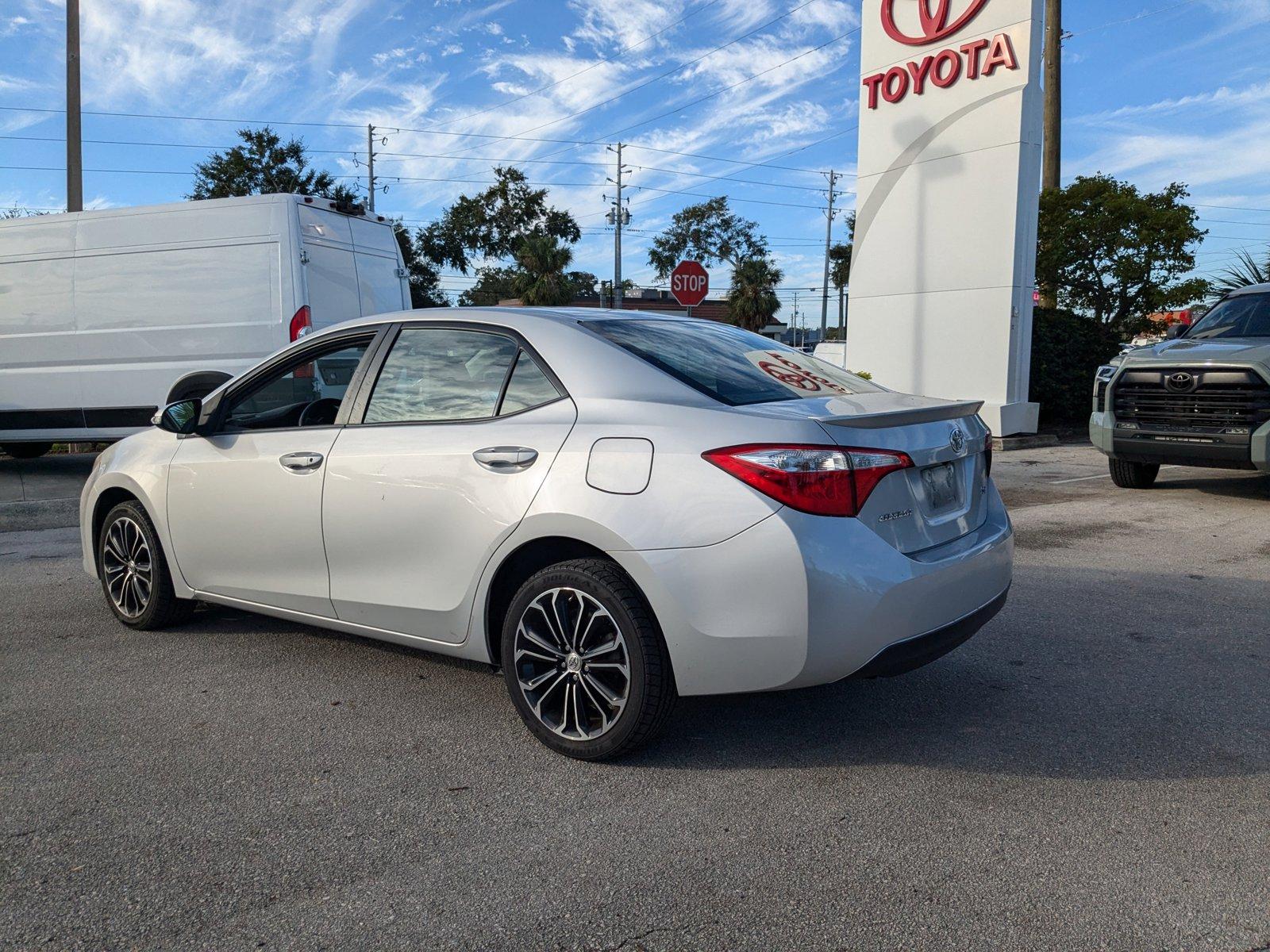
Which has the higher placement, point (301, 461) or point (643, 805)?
point (301, 461)

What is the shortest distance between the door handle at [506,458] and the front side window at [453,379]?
0.18 metres

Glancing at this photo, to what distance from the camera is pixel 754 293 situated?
61.7 m

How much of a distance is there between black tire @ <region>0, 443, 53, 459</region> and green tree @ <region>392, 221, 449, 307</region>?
113 feet

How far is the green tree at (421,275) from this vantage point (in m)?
48.4

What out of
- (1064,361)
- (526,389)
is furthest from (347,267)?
(1064,361)

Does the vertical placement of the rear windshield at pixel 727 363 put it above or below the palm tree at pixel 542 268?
below

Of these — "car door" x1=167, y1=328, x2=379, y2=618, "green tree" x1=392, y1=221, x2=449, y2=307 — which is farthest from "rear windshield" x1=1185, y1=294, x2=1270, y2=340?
"green tree" x1=392, y1=221, x2=449, y2=307

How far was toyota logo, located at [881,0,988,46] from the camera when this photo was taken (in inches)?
564

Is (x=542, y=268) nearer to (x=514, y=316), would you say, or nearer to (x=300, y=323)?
(x=300, y=323)

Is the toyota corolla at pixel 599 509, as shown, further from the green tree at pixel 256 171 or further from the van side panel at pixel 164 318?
the green tree at pixel 256 171

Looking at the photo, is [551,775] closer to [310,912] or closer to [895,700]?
[310,912]

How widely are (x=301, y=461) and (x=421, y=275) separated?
48876 mm

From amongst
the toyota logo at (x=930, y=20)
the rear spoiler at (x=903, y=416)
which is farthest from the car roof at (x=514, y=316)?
the toyota logo at (x=930, y=20)

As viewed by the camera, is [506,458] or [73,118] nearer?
[506,458]
